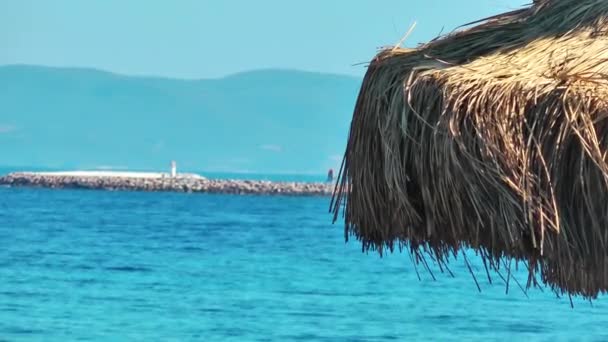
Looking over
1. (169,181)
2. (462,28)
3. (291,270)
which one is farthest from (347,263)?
(169,181)

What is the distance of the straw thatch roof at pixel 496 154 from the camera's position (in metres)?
3.40

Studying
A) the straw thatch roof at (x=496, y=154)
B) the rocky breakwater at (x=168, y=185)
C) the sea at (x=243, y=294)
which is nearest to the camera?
the straw thatch roof at (x=496, y=154)

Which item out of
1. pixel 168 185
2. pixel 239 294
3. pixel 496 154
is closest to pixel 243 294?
pixel 239 294

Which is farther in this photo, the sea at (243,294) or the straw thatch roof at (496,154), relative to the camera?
the sea at (243,294)

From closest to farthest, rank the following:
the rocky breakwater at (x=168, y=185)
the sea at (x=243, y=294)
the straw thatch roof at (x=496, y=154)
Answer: the straw thatch roof at (x=496, y=154) → the sea at (x=243, y=294) → the rocky breakwater at (x=168, y=185)

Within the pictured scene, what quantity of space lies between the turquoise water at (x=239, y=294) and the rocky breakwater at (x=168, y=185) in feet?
88.4

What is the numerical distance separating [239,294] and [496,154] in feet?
43.4

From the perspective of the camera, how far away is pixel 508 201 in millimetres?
3398

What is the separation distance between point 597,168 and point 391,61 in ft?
2.86

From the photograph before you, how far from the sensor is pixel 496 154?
3383 mm

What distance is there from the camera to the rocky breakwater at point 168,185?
59.5 metres

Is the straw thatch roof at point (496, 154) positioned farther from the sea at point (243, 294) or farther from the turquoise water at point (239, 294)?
the turquoise water at point (239, 294)

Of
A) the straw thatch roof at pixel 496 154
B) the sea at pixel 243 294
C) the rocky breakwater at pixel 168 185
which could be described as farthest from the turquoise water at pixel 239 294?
the rocky breakwater at pixel 168 185

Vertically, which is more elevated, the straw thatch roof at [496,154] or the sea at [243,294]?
the straw thatch roof at [496,154]
